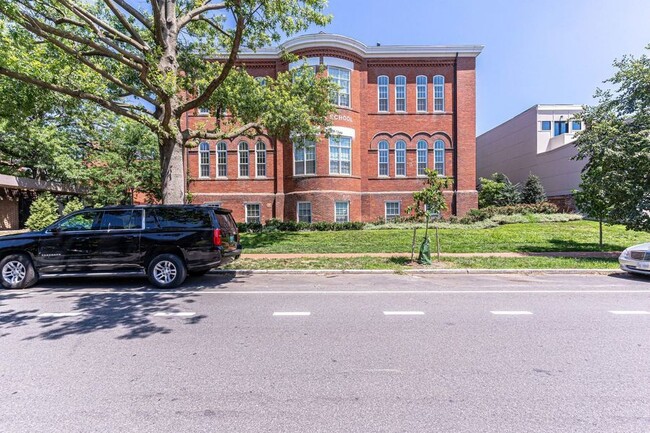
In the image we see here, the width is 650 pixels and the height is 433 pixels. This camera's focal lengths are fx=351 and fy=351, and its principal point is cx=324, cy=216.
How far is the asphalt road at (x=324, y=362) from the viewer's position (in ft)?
9.65

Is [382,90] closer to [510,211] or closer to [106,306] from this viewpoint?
[510,211]

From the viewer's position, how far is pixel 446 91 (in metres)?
23.2

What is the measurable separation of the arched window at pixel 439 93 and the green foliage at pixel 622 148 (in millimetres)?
10686

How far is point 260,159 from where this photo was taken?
76.1ft

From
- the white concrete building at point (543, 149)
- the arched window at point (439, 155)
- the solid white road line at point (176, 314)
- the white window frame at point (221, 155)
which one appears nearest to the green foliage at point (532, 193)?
the white concrete building at point (543, 149)

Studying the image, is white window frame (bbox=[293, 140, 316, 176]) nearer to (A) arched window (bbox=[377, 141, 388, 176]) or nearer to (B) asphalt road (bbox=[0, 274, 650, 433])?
(A) arched window (bbox=[377, 141, 388, 176])

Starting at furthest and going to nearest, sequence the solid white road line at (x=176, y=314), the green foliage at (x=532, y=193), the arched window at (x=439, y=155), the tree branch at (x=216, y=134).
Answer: the green foliage at (x=532, y=193) → the arched window at (x=439, y=155) → the tree branch at (x=216, y=134) → the solid white road line at (x=176, y=314)

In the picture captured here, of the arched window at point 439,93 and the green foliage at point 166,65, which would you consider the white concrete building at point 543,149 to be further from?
the green foliage at point 166,65

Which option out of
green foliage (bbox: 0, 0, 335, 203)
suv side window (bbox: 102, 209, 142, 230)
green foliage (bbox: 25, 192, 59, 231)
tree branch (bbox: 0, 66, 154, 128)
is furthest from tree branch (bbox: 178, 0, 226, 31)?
green foliage (bbox: 25, 192, 59, 231)

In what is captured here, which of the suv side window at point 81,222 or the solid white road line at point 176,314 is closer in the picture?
the solid white road line at point 176,314

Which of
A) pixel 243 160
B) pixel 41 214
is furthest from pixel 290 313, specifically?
pixel 41 214

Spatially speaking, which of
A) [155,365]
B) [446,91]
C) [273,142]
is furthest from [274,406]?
[446,91]

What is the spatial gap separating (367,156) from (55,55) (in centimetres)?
1658

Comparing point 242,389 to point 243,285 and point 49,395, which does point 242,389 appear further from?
point 243,285
